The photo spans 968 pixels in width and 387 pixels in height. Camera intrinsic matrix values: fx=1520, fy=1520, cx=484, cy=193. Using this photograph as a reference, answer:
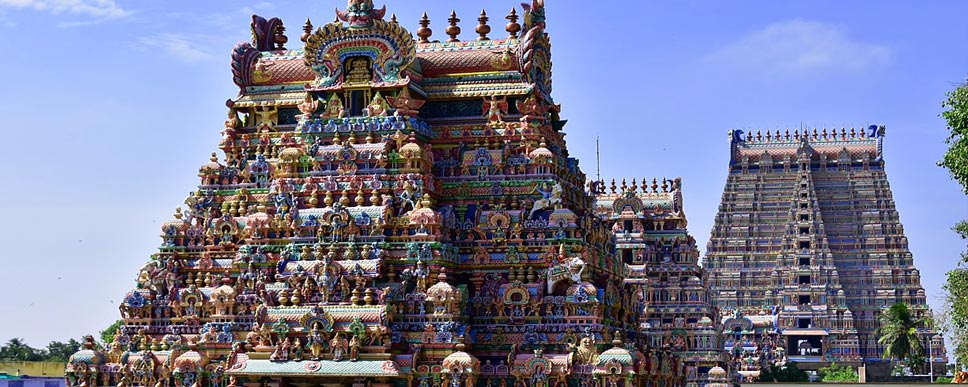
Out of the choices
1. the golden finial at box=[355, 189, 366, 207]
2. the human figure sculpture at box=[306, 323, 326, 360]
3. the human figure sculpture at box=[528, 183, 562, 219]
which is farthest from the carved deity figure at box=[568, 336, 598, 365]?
the golden finial at box=[355, 189, 366, 207]

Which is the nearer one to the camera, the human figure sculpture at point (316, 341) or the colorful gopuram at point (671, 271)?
the human figure sculpture at point (316, 341)

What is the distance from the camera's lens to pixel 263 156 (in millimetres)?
46062

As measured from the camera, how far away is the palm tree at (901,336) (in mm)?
107312

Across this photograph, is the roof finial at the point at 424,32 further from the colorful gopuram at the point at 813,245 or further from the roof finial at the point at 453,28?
the colorful gopuram at the point at 813,245

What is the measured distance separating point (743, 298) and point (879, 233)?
12.3 metres

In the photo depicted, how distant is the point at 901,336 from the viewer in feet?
354

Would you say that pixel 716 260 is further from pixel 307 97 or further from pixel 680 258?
pixel 307 97

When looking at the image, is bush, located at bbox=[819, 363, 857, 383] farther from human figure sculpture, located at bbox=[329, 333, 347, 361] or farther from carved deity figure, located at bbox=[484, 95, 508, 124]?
human figure sculpture, located at bbox=[329, 333, 347, 361]

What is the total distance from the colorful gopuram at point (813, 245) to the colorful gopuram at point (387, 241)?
74.1 m

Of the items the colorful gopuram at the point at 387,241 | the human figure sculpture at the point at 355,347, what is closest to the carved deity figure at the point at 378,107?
the colorful gopuram at the point at 387,241

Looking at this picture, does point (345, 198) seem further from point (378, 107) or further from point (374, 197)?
point (378, 107)

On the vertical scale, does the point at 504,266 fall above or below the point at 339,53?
below

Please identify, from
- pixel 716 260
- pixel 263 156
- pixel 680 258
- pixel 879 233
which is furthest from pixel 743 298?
pixel 263 156

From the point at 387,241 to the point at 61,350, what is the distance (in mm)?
74117
